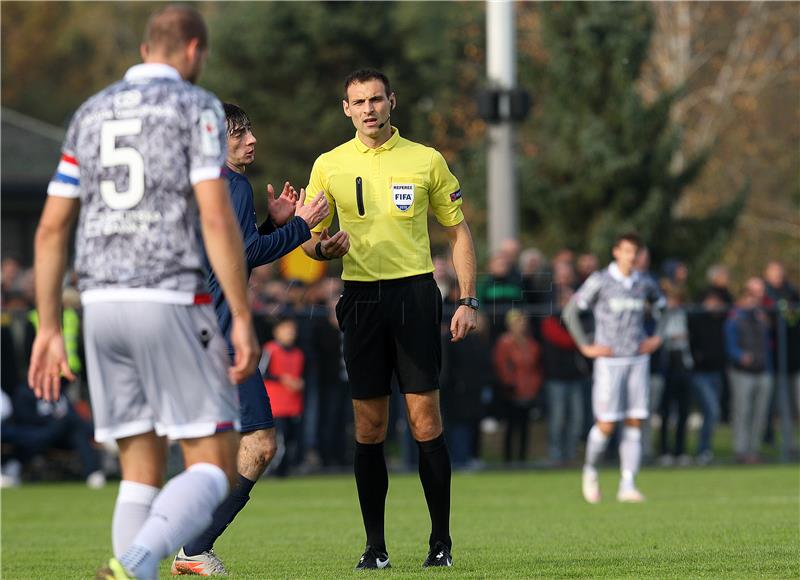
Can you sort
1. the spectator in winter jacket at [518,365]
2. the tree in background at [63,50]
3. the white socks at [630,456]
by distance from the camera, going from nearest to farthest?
1. the white socks at [630,456]
2. the spectator in winter jacket at [518,365]
3. the tree in background at [63,50]

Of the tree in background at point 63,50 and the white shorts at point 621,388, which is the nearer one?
the white shorts at point 621,388

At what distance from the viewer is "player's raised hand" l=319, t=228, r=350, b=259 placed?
770 centimetres

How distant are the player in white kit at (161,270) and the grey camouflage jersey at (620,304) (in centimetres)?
944

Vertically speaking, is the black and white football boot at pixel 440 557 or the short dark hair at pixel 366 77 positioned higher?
the short dark hair at pixel 366 77

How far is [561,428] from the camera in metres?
19.6

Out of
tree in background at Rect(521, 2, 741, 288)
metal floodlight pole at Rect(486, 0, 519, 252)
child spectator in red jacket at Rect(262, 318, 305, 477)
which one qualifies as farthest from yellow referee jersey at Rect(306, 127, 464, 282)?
tree in background at Rect(521, 2, 741, 288)

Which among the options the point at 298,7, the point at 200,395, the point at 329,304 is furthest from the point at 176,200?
the point at 298,7

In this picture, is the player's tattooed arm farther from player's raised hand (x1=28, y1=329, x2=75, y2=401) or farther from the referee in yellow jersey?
the referee in yellow jersey

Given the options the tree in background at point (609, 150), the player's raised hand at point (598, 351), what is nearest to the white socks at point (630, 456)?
the player's raised hand at point (598, 351)

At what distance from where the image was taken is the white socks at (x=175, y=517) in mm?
5283

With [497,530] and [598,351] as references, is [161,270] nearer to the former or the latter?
[497,530]

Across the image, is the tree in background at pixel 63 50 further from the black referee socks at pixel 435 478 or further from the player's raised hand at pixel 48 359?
the player's raised hand at pixel 48 359

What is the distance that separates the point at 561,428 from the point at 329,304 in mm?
3309

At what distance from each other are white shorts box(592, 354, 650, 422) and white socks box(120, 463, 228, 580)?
30.9ft
